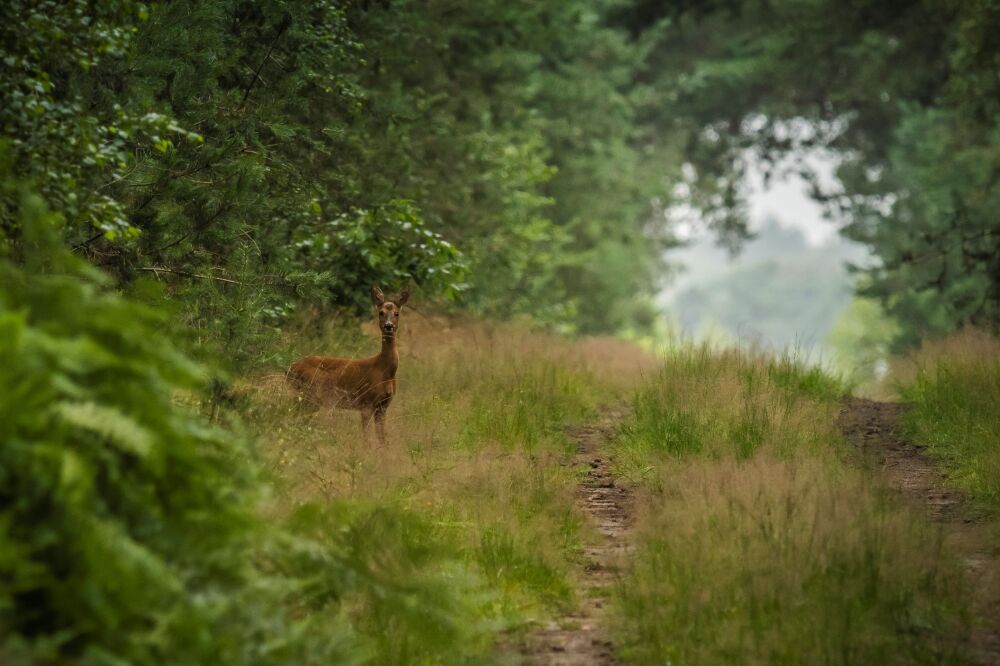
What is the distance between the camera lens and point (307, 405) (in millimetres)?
9820

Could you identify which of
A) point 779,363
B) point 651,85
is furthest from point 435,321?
point 651,85

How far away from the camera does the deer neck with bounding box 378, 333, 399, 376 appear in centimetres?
1036

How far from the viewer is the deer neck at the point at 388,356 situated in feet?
34.0

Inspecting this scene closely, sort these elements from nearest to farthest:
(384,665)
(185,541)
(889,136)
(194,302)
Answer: (185,541) → (384,665) → (194,302) → (889,136)

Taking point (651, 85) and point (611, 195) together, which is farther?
point (651, 85)

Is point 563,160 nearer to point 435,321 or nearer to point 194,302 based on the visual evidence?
point 435,321

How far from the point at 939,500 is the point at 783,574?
10.5 feet

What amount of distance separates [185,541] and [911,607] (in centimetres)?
380

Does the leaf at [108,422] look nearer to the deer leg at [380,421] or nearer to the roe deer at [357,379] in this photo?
the deer leg at [380,421]

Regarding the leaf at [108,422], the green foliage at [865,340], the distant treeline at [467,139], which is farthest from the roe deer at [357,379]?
the green foliage at [865,340]

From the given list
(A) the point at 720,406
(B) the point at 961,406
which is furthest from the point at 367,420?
(B) the point at 961,406

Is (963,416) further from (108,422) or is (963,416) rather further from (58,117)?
(108,422)

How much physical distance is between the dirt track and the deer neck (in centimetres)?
→ 176

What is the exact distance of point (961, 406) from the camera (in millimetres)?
11500
